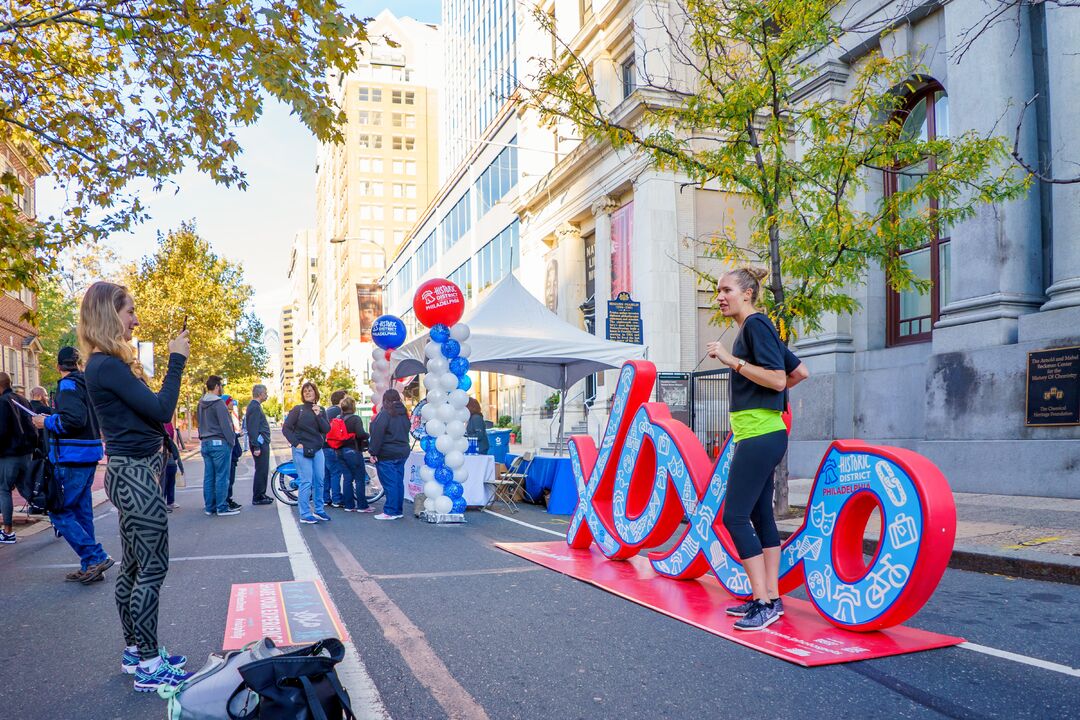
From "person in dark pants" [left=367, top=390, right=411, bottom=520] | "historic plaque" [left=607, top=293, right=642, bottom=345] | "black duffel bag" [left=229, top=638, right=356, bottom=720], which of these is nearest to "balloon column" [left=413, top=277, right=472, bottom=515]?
"person in dark pants" [left=367, top=390, right=411, bottom=520]

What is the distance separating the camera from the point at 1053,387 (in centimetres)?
1113

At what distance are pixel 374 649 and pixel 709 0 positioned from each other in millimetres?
9227

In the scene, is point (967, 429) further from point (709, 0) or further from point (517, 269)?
point (517, 269)

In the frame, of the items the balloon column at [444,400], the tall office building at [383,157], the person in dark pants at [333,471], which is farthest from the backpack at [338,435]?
the tall office building at [383,157]

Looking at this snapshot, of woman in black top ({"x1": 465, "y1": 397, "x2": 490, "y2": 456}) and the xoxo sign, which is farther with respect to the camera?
woman in black top ({"x1": 465, "y1": 397, "x2": 490, "y2": 456})

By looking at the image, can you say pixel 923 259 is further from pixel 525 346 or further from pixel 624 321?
pixel 624 321

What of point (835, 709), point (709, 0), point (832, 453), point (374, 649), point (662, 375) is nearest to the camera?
point (835, 709)

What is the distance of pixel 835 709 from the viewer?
3.63m

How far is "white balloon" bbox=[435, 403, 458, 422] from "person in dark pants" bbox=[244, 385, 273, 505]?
3.51m

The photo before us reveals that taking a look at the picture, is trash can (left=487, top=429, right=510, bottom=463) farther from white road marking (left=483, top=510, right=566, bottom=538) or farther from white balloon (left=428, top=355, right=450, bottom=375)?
white balloon (left=428, top=355, right=450, bottom=375)

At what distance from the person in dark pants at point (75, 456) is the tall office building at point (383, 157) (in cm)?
8898

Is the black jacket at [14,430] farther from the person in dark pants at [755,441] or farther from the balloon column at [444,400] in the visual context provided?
the person in dark pants at [755,441]

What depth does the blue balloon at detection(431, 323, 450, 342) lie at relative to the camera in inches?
478

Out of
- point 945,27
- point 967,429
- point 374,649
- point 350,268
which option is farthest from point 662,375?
point 350,268
